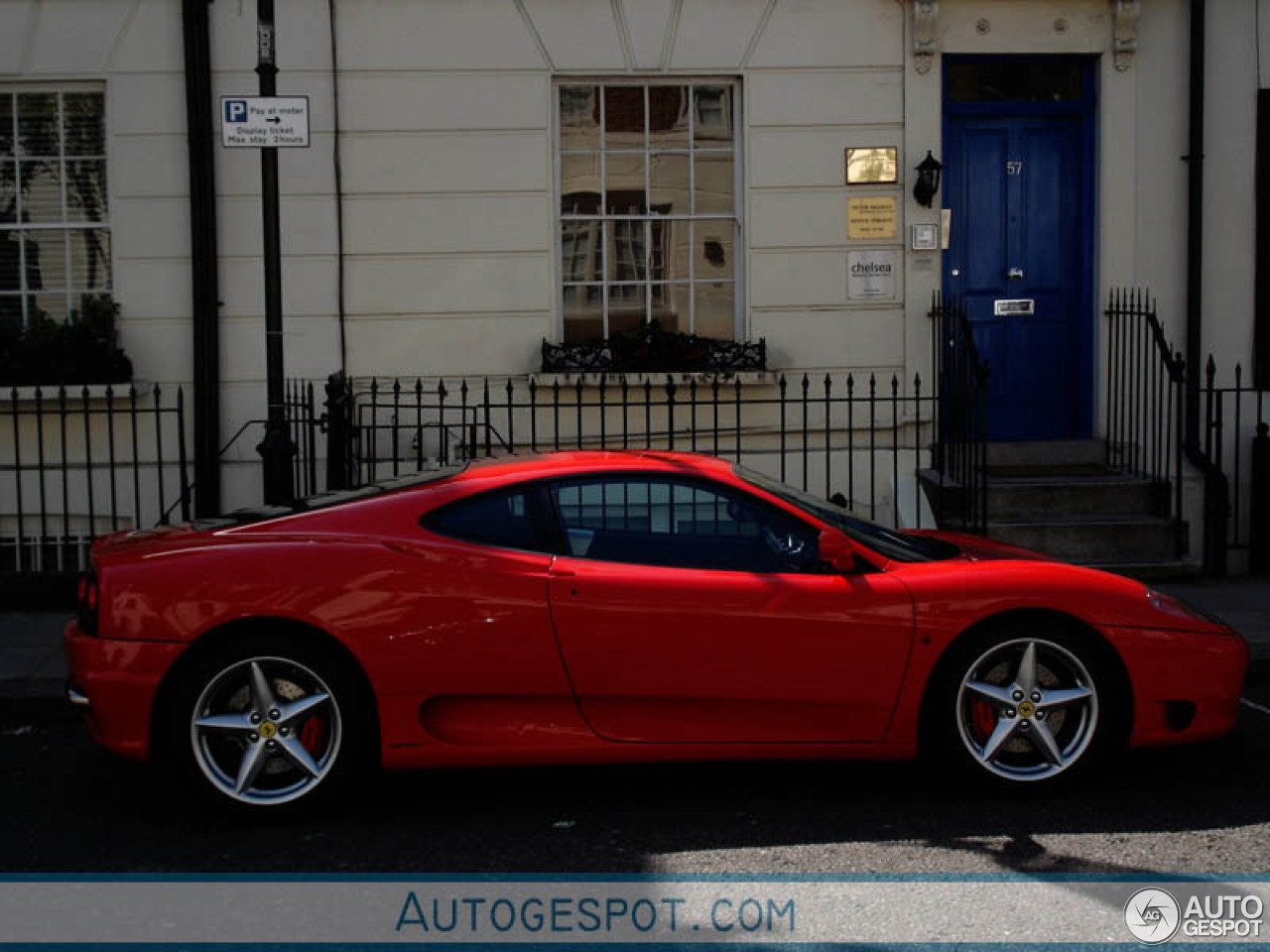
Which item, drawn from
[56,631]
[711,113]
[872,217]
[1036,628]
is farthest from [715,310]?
[1036,628]

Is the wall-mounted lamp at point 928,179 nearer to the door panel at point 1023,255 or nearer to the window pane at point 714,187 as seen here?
the door panel at point 1023,255

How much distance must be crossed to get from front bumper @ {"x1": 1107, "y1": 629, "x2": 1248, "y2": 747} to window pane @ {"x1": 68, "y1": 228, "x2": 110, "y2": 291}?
25.0ft

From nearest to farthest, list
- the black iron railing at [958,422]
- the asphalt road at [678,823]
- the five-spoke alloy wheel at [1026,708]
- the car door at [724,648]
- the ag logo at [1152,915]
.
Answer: the ag logo at [1152,915] → the asphalt road at [678,823] → the car door at [724,648] → the five-spoke alloy wheel at [1026,708] → the black iron railing at [958,422]

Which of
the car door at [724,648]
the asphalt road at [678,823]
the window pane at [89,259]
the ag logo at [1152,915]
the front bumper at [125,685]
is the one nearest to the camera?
the ag logo at [1152,915]

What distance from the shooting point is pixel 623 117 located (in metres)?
10.5

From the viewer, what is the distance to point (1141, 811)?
17.5 feet

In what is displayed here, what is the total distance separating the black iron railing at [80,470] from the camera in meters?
9.99

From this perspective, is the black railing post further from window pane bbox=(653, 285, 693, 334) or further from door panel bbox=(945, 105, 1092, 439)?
door panel bbox=(945, 105, 1092, 439)

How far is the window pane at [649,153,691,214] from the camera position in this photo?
1055 cm

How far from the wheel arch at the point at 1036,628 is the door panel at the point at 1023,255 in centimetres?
544

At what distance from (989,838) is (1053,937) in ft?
2.83

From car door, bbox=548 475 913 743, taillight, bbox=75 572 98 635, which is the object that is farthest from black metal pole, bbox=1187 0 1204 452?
taillight, bbox=75 572 98 635

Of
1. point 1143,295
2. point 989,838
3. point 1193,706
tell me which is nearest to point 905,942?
point 989,838

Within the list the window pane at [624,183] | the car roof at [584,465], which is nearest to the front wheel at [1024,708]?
the car roof at [584,465]
